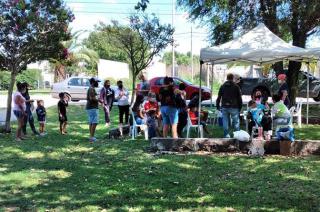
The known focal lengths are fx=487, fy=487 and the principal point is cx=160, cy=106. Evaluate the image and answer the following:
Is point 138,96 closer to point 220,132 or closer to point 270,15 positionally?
point 220,132

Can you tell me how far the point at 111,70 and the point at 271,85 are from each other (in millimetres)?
29155

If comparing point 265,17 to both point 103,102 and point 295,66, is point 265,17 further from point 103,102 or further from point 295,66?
point 103,102

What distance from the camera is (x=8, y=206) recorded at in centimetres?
599

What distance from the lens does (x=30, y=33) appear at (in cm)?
1362

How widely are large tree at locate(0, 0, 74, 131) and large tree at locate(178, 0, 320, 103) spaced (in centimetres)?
577

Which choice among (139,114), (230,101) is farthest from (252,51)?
(139,114)

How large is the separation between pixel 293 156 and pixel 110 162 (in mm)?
3563

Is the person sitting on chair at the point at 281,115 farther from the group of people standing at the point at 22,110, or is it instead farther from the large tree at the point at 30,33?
the large tree at the point at 30,33

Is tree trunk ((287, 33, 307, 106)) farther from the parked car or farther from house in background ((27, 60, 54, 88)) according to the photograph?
house in background ((27, 60, 54, 88))

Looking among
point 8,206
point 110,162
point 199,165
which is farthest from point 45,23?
point 8,206

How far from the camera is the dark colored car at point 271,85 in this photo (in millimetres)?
23812

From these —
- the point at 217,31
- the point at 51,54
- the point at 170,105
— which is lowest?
the point at 170,105

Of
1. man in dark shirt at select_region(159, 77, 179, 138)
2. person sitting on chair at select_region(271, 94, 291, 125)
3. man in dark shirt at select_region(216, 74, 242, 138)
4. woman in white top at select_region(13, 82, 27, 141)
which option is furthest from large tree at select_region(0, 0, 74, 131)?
person sitting on chair at select_region(271, 94, 291, 125)

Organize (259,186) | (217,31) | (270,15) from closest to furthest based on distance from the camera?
(259,186) < (270,15) < (217,31)
